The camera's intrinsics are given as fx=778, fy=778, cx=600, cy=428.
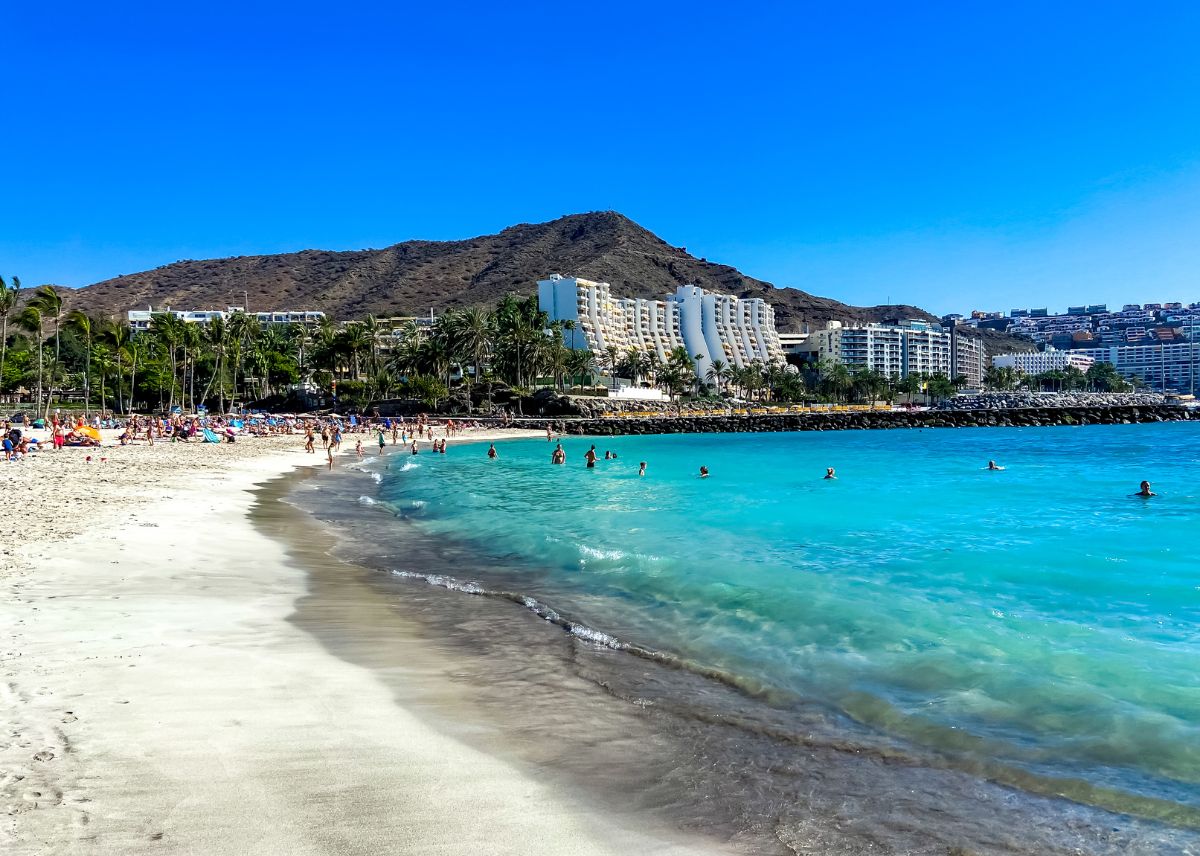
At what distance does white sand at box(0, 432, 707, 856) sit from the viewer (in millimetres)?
4117

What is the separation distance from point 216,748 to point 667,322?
155m

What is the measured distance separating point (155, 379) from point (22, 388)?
47.7 feet

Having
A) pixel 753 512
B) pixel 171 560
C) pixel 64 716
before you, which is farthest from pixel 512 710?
pixel 753 512

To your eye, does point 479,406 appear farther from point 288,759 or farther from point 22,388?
point 288,759

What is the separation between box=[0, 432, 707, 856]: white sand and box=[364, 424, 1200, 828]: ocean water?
3.19 meters

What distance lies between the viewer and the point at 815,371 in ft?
555

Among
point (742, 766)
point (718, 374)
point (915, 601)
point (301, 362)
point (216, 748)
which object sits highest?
point (301, 362)

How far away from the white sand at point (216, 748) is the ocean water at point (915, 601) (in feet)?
10.5

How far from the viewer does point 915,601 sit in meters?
11.3

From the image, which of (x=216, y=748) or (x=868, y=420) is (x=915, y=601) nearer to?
(x=216, y=748)

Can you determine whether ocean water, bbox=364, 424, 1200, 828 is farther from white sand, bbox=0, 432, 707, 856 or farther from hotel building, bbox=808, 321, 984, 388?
hotel building, bbox=808, 321, 984, 388

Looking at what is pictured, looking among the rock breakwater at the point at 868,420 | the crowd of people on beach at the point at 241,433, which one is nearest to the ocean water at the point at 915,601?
the crowd of people on beach at the point at 241,433

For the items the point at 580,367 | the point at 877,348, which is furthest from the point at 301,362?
the point at 877,348

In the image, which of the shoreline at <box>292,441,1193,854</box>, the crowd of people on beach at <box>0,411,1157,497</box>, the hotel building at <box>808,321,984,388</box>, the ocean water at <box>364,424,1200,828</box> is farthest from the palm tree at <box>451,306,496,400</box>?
the hotel building at <box>808,321,984,388</box>
